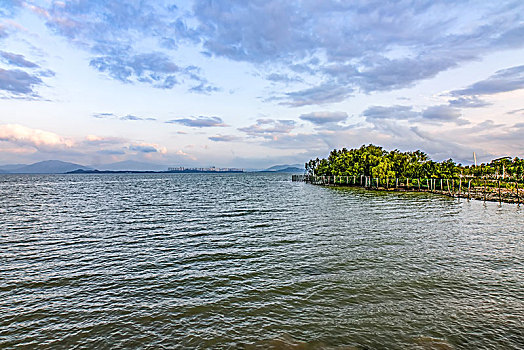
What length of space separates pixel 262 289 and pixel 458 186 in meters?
72.8

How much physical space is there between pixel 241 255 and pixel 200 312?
756 centimetres

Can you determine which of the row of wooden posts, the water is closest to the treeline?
the row of wooden posts

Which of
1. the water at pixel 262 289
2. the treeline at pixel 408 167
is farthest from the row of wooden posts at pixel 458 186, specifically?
the water at pixel 262 289

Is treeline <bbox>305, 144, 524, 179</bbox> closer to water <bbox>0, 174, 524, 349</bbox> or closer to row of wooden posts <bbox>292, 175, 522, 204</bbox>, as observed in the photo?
row of wooden posts <bbox>292, 175, 522, 204</bbox>

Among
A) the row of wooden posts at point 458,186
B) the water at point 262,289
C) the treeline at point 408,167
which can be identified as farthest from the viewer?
the treeline at point 408,167

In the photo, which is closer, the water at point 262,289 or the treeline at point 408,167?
the water at point 262,289

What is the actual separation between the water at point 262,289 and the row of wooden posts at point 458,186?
3509 cm

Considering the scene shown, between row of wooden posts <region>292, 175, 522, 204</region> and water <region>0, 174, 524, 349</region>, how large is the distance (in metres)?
35.1

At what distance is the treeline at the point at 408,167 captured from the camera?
7437 centimetres

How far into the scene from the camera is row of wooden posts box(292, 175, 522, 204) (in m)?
55.4

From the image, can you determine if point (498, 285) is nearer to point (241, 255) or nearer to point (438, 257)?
point (438, 257)

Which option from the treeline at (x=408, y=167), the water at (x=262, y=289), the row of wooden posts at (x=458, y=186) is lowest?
the water at (x=262, y=289)

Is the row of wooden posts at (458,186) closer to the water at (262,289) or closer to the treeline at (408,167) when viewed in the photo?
the treeline at (408,167)

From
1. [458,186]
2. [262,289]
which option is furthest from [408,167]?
[262,289]
